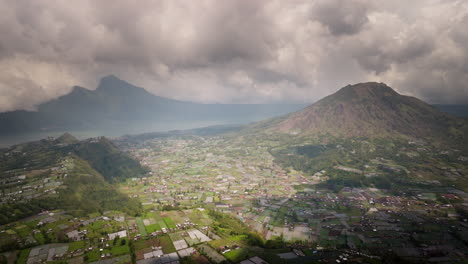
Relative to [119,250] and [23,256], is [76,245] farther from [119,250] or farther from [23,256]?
[119,250]

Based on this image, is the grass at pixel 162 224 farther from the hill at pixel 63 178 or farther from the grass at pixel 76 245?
the grass at pixel 76 245

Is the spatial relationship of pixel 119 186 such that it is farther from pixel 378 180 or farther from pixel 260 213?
pixel 378 180

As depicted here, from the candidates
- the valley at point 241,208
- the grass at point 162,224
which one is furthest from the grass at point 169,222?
the grass at point 162,224

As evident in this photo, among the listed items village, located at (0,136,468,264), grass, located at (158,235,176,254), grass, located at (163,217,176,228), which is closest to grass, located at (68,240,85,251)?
village, located at (0,136,468,264)

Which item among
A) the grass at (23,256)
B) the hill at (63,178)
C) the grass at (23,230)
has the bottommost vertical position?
the grass at (23,256)

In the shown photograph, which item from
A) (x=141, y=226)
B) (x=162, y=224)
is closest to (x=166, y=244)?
(x=162, y=224)

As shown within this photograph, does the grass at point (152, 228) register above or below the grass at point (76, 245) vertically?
below

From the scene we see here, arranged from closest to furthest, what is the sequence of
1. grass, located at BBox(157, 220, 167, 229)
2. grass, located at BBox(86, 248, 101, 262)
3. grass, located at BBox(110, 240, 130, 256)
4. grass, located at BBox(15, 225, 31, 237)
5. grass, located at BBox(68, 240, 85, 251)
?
grass, located at BBox(86, 248, 101, 262), grass, located at BBox(110, 240, 130, 256), grass, located at BBox(68, 240, 85, 251), grass, located at BBox(15, 225, 31, 237), grass, located at BBox(157, 220, 167, 229)

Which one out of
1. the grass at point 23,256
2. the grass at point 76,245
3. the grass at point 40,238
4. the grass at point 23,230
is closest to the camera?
the grass at point 23,256

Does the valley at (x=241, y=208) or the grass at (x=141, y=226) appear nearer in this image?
the valley at (x=241, y=208)

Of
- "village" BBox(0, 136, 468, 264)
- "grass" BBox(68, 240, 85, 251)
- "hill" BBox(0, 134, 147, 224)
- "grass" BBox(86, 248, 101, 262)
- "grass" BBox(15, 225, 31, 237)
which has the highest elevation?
"hill" BBox(0, 134, 147, 224)

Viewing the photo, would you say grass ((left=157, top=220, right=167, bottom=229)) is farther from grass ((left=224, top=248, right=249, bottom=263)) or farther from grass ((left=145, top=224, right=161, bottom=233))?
grass ((left=224, top=248, right=249, bottom=263))
